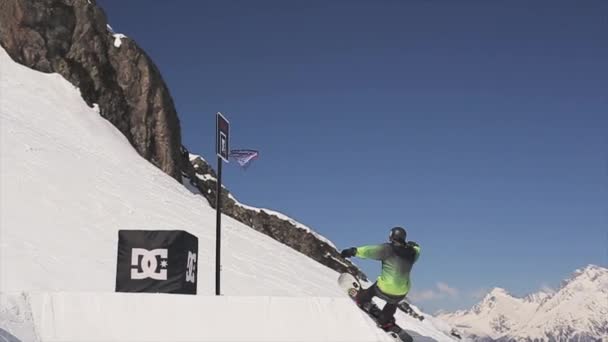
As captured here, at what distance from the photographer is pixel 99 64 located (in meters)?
41.2

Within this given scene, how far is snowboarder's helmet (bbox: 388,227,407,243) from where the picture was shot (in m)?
9.58

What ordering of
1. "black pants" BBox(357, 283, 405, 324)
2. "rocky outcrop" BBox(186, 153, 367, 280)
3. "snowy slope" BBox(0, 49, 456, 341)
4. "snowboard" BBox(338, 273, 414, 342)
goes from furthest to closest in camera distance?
"rocky outcrop" BBox(186, 153, 367, 280)
"snowy slope" BBox(0, 49, 456, 341)
"black pants" BBox(357, 283, 405, 324)
"snowboard" BBox(338, 273, 414, 342)

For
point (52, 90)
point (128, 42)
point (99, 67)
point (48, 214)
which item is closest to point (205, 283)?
point (48, 214)

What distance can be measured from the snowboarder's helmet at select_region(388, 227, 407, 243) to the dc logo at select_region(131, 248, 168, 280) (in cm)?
404

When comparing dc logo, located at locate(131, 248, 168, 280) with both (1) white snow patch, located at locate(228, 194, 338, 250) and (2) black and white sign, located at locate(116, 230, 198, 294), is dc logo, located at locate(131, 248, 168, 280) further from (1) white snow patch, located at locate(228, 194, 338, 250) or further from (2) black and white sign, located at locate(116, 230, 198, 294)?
(1) white snow patch, located at locate(228, 194, 338, 250)

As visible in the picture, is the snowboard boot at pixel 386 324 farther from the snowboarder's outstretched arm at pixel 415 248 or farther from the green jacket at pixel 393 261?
the snowboarder's outstretched arm at pixel 415 248

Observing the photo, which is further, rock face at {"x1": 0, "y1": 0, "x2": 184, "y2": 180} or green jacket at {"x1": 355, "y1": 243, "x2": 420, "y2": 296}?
rock face at {"x1": 0, "y1": 0, "x2": 184, "y2": 180}

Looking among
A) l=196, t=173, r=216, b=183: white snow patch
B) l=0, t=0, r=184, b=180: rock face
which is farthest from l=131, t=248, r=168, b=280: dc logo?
l=196, t=173, r=216, b=183: white snow patch

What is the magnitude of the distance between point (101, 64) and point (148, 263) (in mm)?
33001

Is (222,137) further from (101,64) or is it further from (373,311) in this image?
(101,64)

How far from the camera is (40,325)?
884cm

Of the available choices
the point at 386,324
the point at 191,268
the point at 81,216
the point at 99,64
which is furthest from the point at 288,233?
the point at 386,324

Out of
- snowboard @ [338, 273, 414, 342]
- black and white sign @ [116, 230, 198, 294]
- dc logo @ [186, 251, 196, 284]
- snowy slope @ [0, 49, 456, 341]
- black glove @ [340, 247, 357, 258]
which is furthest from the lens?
snowy slope @ [0, 49, 456, 341]

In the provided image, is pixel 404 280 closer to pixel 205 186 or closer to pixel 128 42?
pixel 128 42
